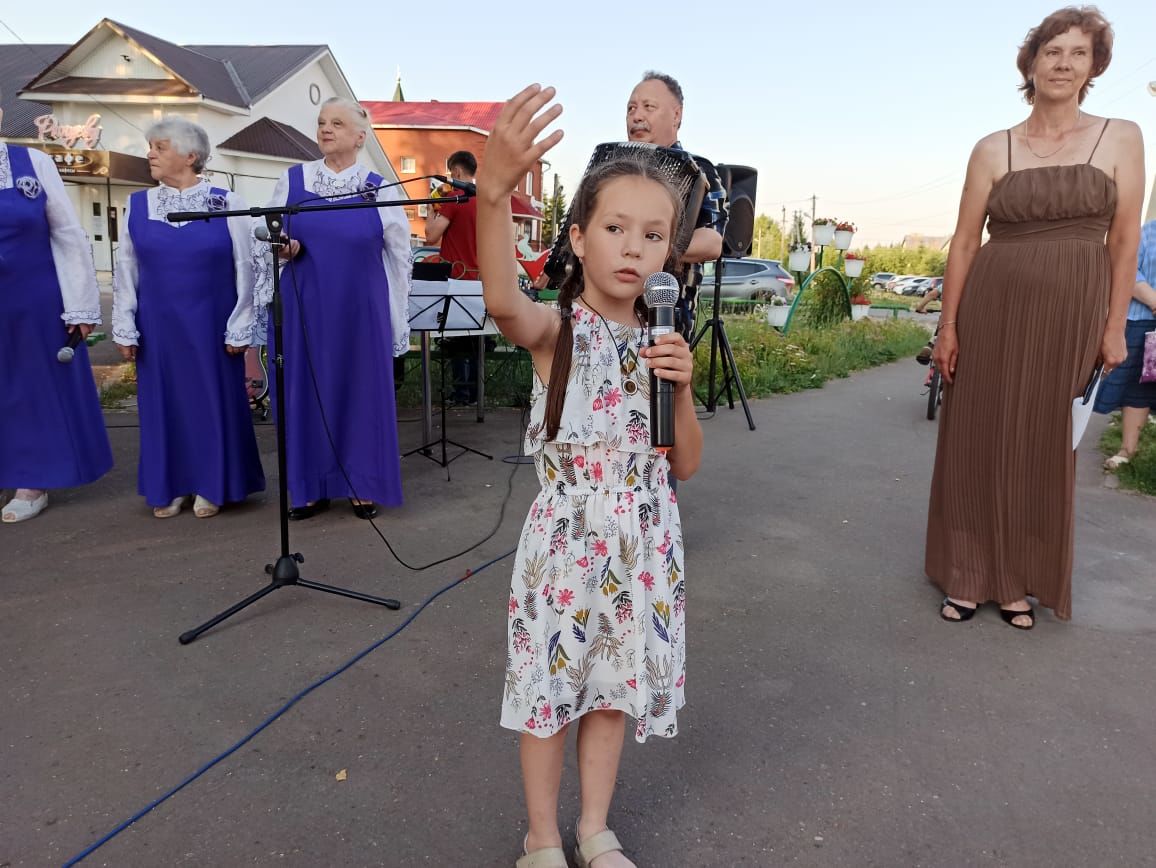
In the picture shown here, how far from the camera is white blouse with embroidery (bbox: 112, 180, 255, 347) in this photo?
4098mm

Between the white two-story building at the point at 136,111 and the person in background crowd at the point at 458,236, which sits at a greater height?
the white two-story building at the point at 136,111

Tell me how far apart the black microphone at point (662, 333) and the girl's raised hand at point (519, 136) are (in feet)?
1.05

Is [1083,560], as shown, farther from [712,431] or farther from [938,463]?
[712,431]

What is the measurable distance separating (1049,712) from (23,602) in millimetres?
3854

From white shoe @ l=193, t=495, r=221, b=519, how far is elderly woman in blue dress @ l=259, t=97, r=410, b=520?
17.4 inches

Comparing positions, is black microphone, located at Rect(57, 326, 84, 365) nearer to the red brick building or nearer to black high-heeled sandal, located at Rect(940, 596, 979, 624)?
black high-heeled sandal, located at Rect(940, 596, 979, 624)

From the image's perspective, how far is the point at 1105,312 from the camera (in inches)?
122

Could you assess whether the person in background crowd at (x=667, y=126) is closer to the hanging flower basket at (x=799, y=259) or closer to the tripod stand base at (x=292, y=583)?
the tripod stand base at (x=292, y=583)

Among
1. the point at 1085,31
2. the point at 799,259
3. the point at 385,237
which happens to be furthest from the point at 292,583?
the point at 799,259

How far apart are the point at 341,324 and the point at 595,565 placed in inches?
113

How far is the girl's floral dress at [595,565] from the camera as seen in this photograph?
5.73 ft

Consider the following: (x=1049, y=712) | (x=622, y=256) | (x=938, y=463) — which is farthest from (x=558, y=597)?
(x=938, y=463)

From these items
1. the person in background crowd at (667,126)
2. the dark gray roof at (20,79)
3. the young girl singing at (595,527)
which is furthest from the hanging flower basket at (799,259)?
the dark gray roof at (20,79)

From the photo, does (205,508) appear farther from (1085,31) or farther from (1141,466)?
(1141,466)
